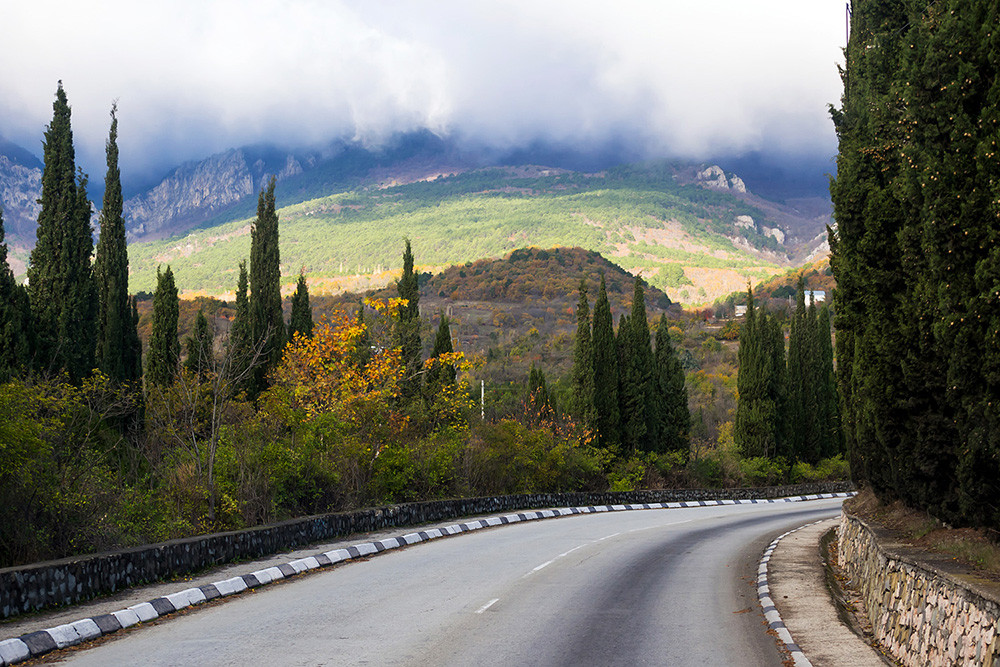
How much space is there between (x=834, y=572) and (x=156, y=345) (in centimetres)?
3249

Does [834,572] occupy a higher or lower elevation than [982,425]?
lower

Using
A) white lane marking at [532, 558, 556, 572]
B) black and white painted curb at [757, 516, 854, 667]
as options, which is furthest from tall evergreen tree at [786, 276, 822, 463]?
white lane marking at [532, 558, 556, 572]

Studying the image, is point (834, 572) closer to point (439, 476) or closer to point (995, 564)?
point (995, 564)

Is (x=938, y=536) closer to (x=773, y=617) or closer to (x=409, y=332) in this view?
(x=773, y=617)

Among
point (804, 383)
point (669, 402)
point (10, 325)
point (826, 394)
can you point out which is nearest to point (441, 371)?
point (10, 325)

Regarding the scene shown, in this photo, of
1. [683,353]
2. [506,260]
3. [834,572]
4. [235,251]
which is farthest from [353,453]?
[235,251]

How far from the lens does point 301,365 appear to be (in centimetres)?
3055

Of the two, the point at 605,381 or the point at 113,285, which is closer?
the point at 113,285

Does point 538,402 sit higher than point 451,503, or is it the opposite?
point 538,402

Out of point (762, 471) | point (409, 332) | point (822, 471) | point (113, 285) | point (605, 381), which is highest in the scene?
point (113, 285)

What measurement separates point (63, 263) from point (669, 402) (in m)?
32.5

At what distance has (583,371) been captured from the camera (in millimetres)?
46281

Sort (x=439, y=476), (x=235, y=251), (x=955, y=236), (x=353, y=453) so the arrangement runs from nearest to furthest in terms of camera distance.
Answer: (x=955, y=236) → (x=353, y=453) → (x=439, y=476) → (x=235, y=251)

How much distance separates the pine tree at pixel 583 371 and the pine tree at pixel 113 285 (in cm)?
2108
